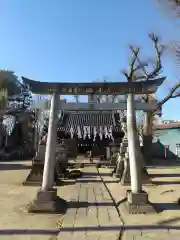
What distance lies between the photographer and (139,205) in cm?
739

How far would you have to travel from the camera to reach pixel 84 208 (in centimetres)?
766

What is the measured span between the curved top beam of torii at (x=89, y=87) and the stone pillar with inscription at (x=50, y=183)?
0.26m

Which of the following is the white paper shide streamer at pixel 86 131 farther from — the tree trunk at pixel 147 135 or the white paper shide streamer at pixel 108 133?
the tree trunk at pixel 147 135

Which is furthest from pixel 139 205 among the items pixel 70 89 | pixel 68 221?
pixel 70 89

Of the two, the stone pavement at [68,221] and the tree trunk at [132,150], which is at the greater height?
the tree trunk at [132,150]

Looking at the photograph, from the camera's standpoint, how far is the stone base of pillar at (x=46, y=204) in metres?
7.36

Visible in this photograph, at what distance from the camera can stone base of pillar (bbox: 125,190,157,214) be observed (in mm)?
7289

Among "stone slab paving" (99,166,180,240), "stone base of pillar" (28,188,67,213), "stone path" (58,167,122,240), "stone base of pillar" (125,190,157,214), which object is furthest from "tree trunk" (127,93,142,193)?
"stone base of pillar" (28,188,67,213)

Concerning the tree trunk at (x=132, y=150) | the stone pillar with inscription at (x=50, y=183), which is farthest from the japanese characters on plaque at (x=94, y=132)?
the stone pillar with inscription at (x=50, y=183)

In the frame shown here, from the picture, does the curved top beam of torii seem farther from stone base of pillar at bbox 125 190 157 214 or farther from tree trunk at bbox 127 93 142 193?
stone base of pillar at bbox 125 190 157 214

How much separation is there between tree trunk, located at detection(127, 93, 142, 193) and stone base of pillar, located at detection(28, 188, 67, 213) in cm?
199

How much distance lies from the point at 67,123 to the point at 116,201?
22277 mm

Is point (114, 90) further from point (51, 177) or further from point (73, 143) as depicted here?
point (73, 143)

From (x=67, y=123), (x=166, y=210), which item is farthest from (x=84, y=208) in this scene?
(x=67, y=123)
